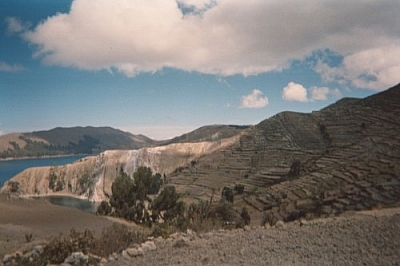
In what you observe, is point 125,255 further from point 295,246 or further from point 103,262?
point 295,246

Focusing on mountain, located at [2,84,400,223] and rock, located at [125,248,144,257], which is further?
mountain, located at [2,84,400,223]

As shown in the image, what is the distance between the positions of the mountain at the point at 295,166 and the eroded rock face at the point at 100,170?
1.27ft

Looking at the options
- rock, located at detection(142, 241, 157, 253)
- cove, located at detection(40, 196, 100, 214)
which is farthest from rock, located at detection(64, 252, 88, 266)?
cove, located at detection(40, 196, 100, 214)

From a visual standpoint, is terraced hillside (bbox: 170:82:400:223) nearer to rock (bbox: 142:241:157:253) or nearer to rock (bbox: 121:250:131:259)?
rock (bbox: 142:241:157:253)

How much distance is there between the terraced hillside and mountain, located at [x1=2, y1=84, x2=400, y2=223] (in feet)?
0.45

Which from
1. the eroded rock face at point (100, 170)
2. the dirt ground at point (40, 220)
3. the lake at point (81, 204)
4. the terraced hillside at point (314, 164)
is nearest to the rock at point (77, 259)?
the dirt ground at point (40, 220)

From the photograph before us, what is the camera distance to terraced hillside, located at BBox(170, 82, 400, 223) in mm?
32853

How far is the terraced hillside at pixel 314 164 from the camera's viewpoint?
108 feet

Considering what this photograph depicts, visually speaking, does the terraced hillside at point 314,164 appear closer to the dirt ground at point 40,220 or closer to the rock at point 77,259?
the dirt ground at point 40,220

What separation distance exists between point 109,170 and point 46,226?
424 ft

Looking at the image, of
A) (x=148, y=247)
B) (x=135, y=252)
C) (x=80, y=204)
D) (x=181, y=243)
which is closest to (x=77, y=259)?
(x=135, y=252)

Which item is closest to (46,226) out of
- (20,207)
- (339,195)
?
(20,207)

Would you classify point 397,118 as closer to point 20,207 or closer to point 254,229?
point 20,207

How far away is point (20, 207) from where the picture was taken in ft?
91.7
